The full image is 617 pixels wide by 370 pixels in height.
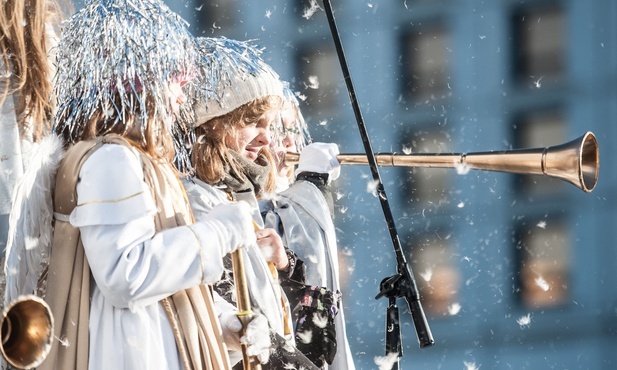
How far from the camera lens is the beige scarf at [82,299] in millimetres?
2596

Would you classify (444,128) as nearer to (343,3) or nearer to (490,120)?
(490,120)

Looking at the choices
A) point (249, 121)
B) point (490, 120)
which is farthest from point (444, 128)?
point (249, 121)

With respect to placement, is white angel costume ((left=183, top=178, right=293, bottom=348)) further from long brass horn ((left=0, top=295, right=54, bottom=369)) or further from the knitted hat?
long brass horn ((left=0, top=295, right=54, bottom=369))

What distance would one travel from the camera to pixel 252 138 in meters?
3.66

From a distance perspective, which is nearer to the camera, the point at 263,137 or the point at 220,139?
the point at 220,139

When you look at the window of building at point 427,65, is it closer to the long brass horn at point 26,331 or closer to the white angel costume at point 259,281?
the white angel costume at point 259,281

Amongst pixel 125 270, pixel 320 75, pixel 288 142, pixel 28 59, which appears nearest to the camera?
pixel 125 270

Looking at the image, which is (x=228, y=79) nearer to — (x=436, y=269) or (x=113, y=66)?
(x=113, y=66)

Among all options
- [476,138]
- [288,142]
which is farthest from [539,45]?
[288,142]

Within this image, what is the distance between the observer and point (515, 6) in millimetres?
12453

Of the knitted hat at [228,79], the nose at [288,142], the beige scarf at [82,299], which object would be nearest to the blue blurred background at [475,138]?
the nose at [288,142]

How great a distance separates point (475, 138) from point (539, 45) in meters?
1.14

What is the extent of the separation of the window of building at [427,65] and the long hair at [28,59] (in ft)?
31.2

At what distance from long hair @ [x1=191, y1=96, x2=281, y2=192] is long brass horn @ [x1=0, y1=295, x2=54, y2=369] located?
3.58ft
